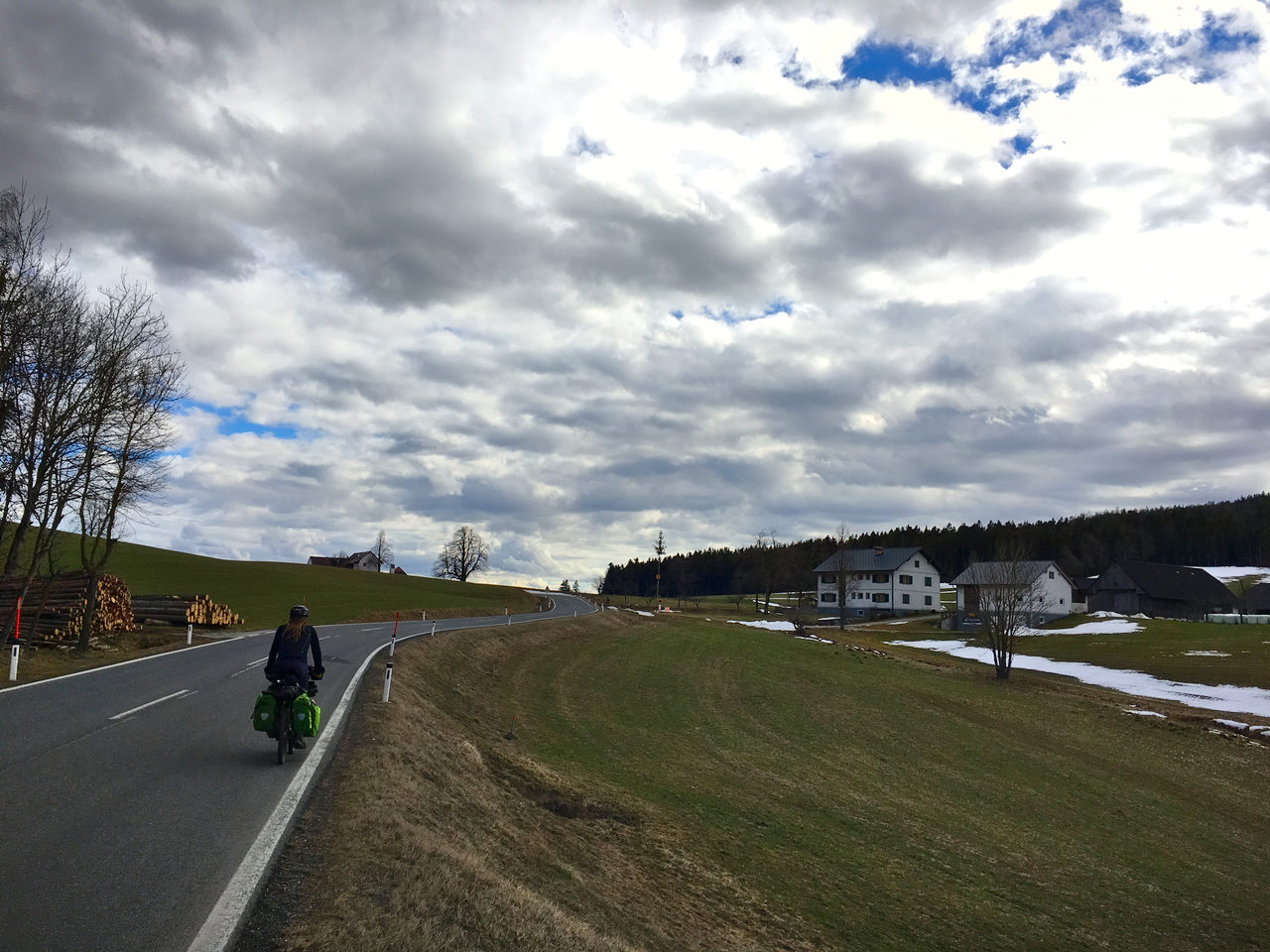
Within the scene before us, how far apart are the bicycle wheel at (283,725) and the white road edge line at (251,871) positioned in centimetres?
34

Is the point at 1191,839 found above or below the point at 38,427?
below

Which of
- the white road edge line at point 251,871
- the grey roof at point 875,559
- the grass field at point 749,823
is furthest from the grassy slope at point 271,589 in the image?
the grey roof at point 875,559

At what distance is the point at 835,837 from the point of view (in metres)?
16.9

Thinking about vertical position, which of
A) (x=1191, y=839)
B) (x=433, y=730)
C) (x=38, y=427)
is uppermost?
(x=38, y=427)

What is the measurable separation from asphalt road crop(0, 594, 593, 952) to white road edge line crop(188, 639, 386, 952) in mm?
19

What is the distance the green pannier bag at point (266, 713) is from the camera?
38.7 ft

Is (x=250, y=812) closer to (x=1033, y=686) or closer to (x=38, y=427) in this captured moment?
(x=38, y=427)

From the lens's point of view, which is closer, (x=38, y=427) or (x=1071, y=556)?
(x=38, y=427)

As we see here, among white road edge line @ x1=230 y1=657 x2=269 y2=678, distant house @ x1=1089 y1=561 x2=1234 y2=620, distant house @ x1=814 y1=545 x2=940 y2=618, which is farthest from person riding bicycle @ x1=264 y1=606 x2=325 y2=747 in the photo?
distant house @ x1=1089 y1=561 x2=1234 y2=620

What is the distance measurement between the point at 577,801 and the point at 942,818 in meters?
9.41

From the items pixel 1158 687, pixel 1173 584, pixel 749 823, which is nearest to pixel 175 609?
pixel 749 823

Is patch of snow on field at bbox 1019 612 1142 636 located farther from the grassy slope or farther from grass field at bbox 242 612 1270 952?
the grassy slope

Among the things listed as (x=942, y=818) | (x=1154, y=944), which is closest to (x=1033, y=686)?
(x=942, y=818)

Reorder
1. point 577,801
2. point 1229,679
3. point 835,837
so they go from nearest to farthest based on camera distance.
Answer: point 577,801 → point 835,837 → point 1229,679
